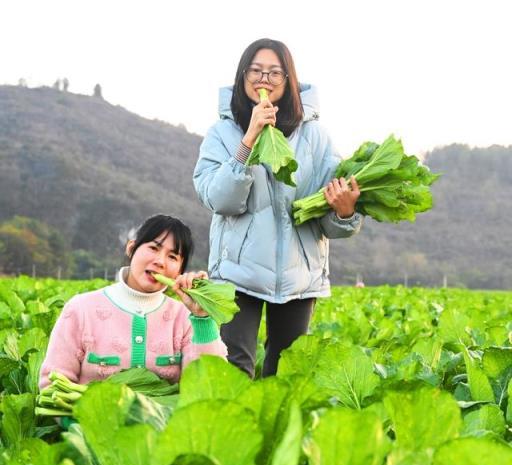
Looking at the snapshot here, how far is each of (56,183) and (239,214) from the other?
70.6m

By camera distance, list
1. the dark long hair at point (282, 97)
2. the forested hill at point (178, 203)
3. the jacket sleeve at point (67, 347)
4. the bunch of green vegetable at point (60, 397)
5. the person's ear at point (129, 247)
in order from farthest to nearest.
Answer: the forested hill at point (178, 203) < the dark long hair at point (282, 97) < the person's ear at point (129, 247) < the jacket sleeve at point (67, 347) < the bunch of green vegetable at point (60, 397)

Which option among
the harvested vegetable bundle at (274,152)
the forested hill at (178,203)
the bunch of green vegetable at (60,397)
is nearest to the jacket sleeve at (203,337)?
the bunch of green vegetable at (60,397)

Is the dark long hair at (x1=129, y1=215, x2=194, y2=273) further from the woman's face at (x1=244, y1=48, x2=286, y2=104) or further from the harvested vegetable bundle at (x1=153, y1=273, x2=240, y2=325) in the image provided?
the woman's face at (x1=244, y1=48, x2=286, y2=104)

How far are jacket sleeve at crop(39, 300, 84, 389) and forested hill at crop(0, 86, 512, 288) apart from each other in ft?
185

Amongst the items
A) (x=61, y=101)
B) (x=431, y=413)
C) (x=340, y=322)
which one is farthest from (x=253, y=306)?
(x=61, y=101)

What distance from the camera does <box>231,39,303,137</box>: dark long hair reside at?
10.5 ft

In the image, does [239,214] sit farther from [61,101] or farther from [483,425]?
[61,101]

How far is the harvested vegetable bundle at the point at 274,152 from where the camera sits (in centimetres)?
289

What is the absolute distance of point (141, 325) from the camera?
2.50 metres

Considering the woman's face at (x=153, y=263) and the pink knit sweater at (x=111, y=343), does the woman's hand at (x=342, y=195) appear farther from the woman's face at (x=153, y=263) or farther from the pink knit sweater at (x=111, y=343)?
the pink knit sweater at (x=111, y=343)

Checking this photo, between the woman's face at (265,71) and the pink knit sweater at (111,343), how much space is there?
3.52 feet

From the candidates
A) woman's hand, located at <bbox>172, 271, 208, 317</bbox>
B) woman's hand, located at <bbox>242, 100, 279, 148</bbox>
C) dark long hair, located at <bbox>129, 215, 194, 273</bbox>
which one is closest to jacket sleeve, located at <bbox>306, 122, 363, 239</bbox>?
woman's hand, located at <bbox>242, 100, 279, 148</bbox>

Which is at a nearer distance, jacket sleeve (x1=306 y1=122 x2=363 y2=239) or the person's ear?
the person's ear

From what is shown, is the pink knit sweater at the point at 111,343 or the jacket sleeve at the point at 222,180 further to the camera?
the jacket sleeve at the point at 222,180
